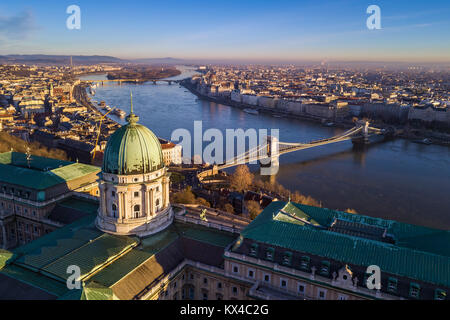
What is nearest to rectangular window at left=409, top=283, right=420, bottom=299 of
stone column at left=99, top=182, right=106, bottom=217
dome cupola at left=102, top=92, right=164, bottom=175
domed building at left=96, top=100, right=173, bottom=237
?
domed building at left=96, top=100, right=173, bottom=237

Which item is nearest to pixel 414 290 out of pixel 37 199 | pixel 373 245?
pixel 373 245

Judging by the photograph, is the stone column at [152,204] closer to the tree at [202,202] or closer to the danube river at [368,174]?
the tree at [202,202]

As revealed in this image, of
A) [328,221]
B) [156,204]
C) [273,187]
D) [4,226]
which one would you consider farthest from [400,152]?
[4,226]

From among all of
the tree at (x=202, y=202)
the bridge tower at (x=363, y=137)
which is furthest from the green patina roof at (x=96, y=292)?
the bridge tower at (x=363, y=137)

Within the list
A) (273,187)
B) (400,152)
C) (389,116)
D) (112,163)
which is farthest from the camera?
(389,116)
